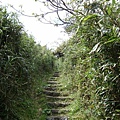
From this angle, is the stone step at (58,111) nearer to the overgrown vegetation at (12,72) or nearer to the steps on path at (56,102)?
the steps on path at (56,102)

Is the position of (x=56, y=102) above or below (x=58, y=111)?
above

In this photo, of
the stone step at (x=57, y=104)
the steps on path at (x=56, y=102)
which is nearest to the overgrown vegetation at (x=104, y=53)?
the steps on path at (x=56, y=102)

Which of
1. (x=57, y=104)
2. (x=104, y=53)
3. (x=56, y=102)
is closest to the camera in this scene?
(x=104, y=53)

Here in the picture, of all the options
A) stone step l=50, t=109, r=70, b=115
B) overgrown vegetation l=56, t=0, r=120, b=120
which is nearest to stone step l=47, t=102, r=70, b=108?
stone step l=50, t=109, r=70, b=115

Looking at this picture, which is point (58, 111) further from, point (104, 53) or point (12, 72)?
point (104, 53)

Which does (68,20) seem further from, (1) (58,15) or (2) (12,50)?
(2) (12,50)

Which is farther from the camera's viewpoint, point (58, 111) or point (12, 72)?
point (58, 111)

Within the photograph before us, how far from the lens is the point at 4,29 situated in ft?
11.0

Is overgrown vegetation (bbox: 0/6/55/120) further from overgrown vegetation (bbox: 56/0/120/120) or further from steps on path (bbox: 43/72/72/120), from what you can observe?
overgrown vegetation (bbox: 56/0/120/120)

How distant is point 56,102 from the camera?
5.12 metres

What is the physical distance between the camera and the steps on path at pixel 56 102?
443 cm

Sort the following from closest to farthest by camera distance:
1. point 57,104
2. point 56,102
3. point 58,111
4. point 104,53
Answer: point 104,53, point 58,111, point 57,104, point 56,102

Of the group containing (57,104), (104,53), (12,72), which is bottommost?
(57,104)

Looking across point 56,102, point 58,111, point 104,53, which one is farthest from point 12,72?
point 56,102
